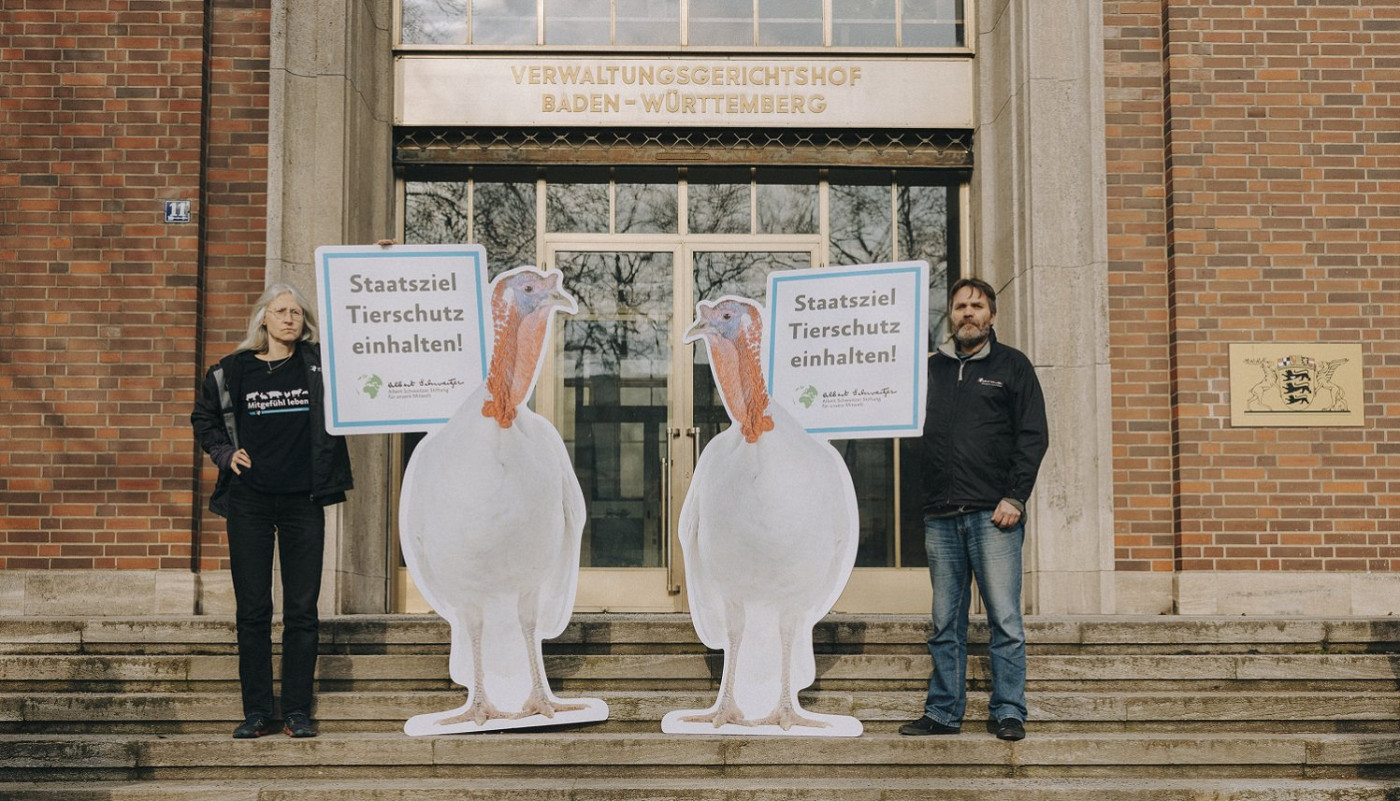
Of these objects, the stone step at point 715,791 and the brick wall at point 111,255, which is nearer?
the stone step at point 715,791

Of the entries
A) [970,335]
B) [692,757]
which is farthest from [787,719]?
[970,335]

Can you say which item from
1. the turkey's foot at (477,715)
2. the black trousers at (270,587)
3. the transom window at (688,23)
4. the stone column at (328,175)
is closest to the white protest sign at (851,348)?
the turkey's foot at (477,715)

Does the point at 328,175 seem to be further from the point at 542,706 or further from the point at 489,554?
the point at 542,706

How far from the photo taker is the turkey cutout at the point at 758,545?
5.83 m

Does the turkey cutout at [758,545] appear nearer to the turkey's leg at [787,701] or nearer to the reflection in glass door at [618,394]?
the turkey's leg at [787,701]

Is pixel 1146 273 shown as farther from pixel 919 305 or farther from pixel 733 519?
pixel 733 519

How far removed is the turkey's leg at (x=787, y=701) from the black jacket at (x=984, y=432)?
778 millimetres

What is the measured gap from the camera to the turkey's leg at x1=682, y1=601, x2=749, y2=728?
580cm

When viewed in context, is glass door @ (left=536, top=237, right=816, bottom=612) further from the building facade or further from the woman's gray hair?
the woman's gray hair

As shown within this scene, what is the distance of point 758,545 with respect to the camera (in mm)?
5953

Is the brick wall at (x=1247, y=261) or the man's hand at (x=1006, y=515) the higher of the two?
the brick wall at (x=1247, y=261)

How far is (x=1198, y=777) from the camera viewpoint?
573 cm

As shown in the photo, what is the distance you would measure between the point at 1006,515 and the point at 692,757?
160 centimetres

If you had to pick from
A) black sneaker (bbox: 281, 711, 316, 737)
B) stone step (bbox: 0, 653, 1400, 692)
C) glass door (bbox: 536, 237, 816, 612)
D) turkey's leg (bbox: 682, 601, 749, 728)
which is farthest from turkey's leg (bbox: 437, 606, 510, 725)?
glass door (bbox: 536, 237, 816, 612)
